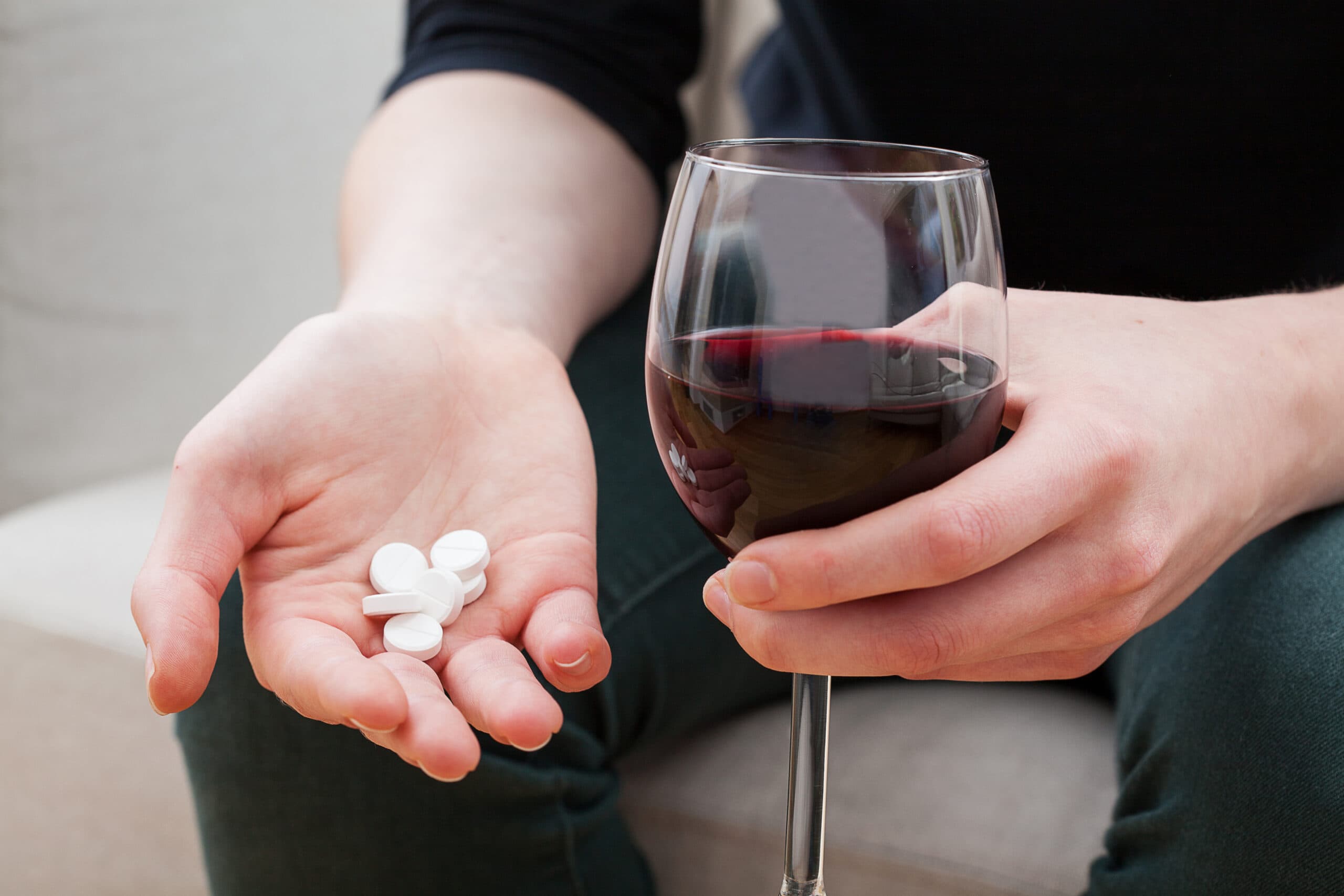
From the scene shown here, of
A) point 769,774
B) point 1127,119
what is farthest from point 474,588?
point 1127,119

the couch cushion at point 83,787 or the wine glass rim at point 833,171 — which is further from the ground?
the wine glass rim at point 833,171

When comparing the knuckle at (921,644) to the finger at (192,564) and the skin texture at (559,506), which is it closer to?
the skin texture at (559,506)

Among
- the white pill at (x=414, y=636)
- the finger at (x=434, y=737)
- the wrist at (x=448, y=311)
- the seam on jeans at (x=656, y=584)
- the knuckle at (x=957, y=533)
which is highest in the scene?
the wrist at (x=448, y=311)

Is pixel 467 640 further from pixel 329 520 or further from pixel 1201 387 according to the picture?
pixel 1201 387

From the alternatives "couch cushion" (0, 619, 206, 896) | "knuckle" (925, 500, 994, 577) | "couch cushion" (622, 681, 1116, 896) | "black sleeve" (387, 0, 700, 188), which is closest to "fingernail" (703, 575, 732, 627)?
"knuckle" (925, 500, 994, 577)

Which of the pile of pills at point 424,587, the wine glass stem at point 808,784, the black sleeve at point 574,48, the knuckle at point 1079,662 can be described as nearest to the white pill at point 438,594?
the pile of pills at point 424,587

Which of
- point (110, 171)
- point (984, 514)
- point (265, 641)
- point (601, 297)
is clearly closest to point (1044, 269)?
point (601, 297)
